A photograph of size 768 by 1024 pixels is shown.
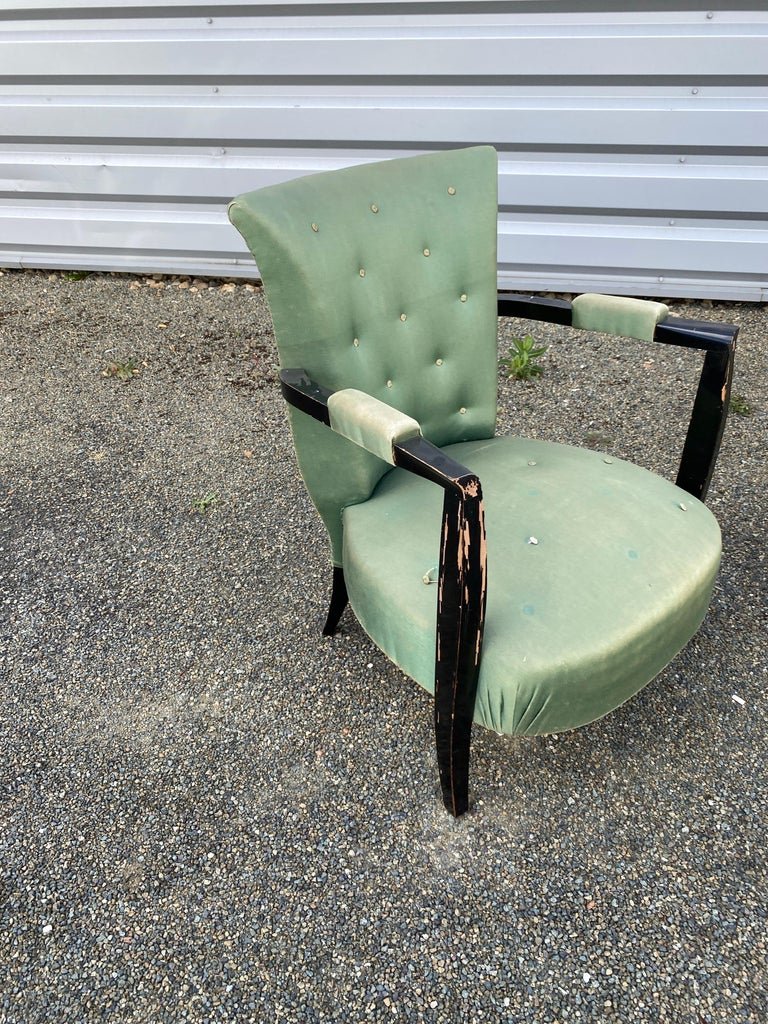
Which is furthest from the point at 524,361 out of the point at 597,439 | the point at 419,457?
the point at 419,457

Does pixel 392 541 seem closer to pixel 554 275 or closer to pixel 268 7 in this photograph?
pixel 554 275

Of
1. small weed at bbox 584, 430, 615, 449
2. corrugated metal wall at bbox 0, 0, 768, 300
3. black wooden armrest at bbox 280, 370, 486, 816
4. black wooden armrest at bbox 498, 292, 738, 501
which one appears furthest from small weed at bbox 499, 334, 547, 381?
black wooden armrest at bbox 280, 370, 486, 816

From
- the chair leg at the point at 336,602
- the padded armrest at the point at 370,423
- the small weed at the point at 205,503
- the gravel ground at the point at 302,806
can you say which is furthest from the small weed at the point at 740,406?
the padded armrest at the point at 370,423

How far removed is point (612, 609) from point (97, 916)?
1032 millimetres

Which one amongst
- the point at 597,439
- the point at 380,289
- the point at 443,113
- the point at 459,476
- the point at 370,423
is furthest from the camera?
the point at 443,113

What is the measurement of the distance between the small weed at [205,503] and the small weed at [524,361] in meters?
1.24

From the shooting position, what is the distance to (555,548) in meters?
1.33

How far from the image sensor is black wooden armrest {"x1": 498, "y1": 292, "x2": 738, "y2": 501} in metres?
1.46

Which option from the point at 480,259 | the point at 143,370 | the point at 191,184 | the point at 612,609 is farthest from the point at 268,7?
the point at 612,609

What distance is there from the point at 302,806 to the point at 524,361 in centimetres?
193

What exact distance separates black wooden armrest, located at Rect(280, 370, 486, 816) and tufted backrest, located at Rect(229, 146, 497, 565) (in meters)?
0.13

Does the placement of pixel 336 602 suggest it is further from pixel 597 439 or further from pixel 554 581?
pixel 597 439

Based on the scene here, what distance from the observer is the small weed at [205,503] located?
2346mm

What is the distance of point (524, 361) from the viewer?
2.91 metres
